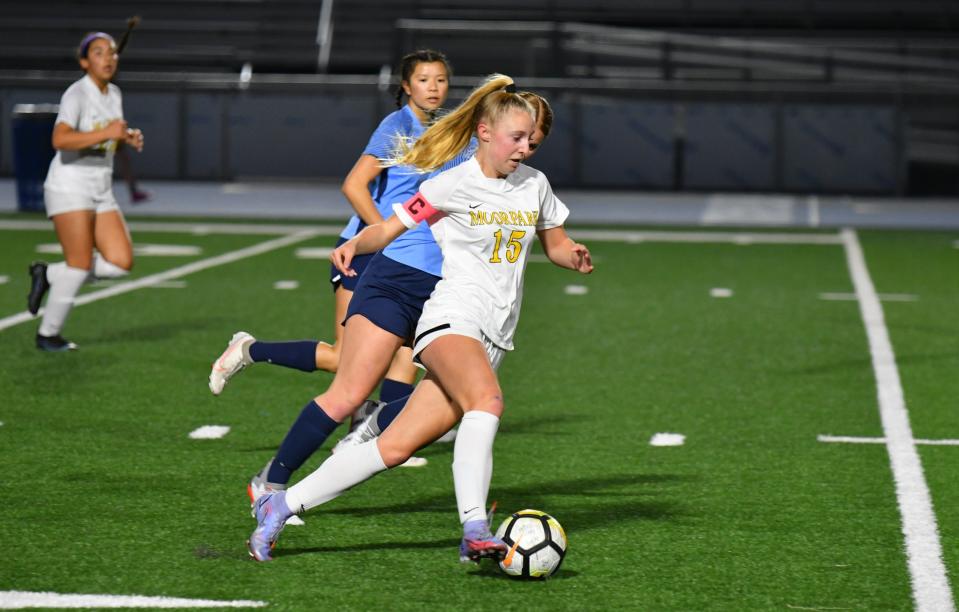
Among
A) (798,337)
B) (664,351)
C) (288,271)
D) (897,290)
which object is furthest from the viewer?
(288,271)

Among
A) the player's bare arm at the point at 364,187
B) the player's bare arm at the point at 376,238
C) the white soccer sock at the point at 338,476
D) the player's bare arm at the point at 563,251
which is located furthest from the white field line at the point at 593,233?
the white soccer sock at the point at 338,476

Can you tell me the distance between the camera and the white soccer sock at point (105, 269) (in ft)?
33.3

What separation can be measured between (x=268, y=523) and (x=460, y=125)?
4.85ft

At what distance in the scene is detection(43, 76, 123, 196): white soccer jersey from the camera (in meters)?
9.86

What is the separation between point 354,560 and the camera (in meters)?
5.32

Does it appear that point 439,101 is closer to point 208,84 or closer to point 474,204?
point 474,204

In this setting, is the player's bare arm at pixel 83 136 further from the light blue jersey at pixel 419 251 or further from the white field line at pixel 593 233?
the white field line at pixel 593 233

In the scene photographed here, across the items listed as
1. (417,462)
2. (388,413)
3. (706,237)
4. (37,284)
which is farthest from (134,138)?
(706,237)

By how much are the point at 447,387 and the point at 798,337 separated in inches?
254

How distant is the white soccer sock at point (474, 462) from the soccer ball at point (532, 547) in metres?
0.18

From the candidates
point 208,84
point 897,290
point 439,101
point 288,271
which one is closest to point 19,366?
point 439,101

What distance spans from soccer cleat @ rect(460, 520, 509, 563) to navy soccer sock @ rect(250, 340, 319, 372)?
189 cm

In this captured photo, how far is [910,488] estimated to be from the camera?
6512 mm

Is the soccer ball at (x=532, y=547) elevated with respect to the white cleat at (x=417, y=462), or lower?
elevated
